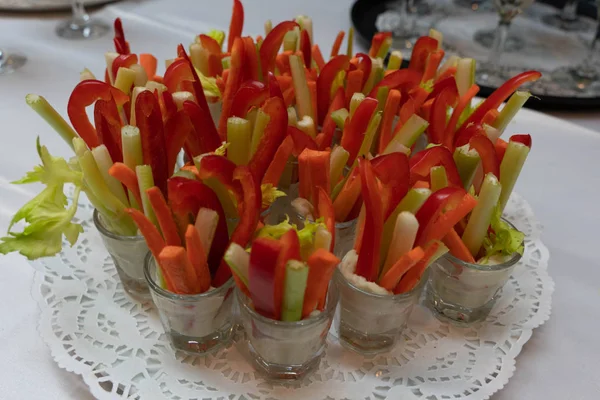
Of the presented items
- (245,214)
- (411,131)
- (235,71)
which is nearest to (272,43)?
(235,71)

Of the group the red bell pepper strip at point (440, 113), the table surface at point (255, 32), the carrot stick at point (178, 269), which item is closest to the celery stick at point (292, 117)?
the red bell pepper strip at point (440, 113)

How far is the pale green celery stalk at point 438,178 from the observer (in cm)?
74

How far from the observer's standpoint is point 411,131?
2.74 ft

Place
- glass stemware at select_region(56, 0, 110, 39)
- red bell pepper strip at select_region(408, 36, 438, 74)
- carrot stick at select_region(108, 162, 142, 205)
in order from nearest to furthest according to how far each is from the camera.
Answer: carrot stick at select_region(108, 162, 142, 205) → red bell pepper strip at select_region(408, 36, 438, 74) → glass stemware at select_region(56, 0, 110, 39)

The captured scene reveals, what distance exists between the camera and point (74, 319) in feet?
2.56

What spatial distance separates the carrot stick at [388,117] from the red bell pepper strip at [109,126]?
40 centimetres

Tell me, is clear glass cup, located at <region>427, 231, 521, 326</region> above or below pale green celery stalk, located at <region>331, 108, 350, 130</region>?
below

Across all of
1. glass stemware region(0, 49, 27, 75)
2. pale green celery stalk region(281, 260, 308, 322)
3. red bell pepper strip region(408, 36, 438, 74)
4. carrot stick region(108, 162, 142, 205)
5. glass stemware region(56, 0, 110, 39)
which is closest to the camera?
pale green celery stalk region(281, 260, 308, 322)

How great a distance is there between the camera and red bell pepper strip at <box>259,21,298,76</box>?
39.0 inches

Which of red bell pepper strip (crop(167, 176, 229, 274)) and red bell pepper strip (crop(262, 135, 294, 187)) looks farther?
red bell pepper strip (crop(262, 135, 294, 187))

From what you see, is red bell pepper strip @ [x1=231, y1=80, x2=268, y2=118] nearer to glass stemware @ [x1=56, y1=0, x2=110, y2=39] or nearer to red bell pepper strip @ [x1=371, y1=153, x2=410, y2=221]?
red bell pepper strip @ [x1=371, y1=153, x2=410, y2=221]

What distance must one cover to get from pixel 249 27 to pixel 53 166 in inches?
46.8

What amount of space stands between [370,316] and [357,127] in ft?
0.91

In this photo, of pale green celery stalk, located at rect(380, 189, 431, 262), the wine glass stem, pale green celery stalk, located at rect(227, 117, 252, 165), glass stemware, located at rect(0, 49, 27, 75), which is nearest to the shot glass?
pale green celery stalk, located at rect(380, 189, 431, 262)
